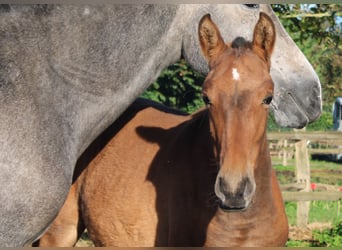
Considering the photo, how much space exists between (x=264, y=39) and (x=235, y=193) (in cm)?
88

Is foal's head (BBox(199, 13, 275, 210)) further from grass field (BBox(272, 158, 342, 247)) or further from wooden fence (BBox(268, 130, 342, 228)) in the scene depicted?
wooden fence (BBox(268, 130, 342, 228))

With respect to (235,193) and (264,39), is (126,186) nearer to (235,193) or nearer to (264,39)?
(264,39)

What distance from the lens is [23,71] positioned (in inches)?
109

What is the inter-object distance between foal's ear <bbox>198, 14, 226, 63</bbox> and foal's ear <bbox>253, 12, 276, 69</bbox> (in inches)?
7.1

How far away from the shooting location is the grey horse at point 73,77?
8.94 feet

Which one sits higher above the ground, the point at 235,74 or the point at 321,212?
the point at 235,74

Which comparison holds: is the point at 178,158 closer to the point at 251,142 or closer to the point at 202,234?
the point at 202,234

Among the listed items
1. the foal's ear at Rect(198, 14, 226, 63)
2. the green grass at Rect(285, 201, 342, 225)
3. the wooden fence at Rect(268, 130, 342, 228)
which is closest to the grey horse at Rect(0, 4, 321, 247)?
the foal's ear at Rect(198, 14, 226, 63)

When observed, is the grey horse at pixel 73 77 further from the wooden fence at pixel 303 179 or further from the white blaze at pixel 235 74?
the wooden fence at pixel 303 179

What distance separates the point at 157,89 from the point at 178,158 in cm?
586

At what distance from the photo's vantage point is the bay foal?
2.75 metres

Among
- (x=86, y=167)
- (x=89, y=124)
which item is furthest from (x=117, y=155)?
(x=89, y=124)

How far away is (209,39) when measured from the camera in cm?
312

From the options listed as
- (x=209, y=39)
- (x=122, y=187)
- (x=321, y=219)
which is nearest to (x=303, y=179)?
(x=321, y=219)
